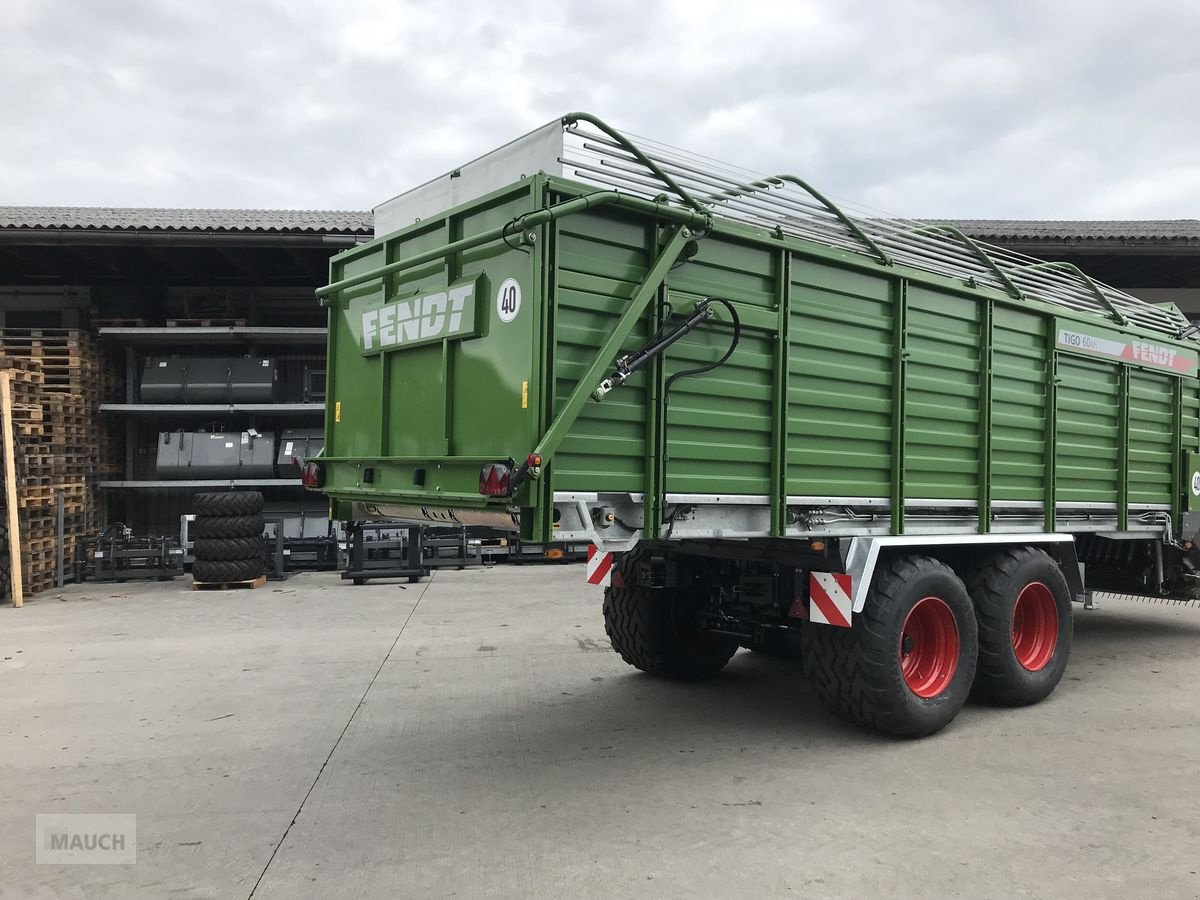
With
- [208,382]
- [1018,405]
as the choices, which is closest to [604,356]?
[1018,405]

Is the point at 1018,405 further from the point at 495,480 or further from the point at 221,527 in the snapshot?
the point at 221,527

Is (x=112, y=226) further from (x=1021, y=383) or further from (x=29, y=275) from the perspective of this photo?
(x=1021, y=383)

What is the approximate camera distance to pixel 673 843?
3.66 metres

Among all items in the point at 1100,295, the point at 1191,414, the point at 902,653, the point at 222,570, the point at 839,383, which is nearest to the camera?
the point at 839,383

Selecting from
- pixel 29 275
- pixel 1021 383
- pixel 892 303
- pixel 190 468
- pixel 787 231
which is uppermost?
pixel 29 275

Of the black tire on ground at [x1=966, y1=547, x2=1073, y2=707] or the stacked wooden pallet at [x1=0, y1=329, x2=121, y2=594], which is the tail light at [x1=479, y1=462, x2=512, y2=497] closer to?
the black tire on ground at [x1=966, y1=547, x2=1073, y2=707]

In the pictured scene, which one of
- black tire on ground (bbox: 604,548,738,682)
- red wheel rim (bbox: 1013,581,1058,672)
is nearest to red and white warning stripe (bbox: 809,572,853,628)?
black tire on ground (bbox: 604,548,738,682)

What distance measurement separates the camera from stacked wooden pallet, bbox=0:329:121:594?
1150cm

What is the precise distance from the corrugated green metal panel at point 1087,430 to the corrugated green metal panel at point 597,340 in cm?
393

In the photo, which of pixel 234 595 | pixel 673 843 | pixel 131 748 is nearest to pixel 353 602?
pixel 234 595

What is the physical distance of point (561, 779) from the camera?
14.6 ft

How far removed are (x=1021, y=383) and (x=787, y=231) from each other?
2461 mm

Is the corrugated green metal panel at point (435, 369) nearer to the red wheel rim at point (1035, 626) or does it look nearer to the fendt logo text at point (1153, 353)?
the red wheel rim at point (1035, 626)

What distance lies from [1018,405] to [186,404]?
13348mm
